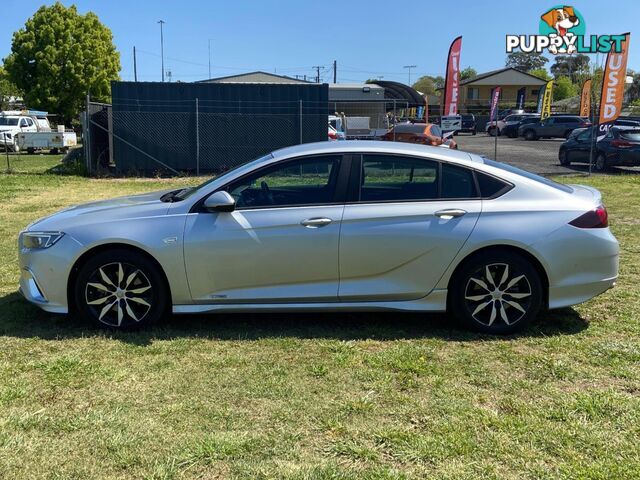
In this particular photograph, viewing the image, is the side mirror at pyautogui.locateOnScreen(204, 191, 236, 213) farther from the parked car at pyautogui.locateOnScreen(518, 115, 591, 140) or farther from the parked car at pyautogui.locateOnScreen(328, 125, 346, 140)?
the parked car at pyautogui.locateOnScreen(518, 115, 591, 140)

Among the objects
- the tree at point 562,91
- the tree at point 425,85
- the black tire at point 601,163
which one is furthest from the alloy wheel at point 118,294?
the tree at point 425,85

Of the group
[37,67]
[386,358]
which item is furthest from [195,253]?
[37,67]

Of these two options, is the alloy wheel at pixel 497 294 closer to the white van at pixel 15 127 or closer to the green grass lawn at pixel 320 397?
the green grass lawn at pixel 320 397

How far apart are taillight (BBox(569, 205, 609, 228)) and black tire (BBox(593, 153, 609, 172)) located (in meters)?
15.4

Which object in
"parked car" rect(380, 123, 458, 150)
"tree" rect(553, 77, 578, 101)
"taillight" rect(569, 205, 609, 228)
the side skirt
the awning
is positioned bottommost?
the side skirt

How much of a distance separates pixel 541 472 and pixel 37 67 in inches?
1749

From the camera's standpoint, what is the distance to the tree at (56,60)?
3953 centimetres

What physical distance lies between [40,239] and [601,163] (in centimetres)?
1805

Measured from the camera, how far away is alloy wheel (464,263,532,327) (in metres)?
4.46

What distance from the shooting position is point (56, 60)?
39.7m

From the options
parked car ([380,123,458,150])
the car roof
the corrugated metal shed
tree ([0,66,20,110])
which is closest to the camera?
the car roof

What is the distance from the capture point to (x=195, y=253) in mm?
4406

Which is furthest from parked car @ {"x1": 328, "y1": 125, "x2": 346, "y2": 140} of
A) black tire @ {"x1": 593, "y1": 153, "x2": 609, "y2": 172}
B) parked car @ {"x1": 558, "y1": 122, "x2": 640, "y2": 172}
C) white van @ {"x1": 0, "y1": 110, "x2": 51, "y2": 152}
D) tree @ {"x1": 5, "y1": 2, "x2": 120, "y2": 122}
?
tree @ {"x1": 5, "y1": 2, "x2": 120, "y2": 122}

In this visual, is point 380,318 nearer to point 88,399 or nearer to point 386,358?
point 386,358
